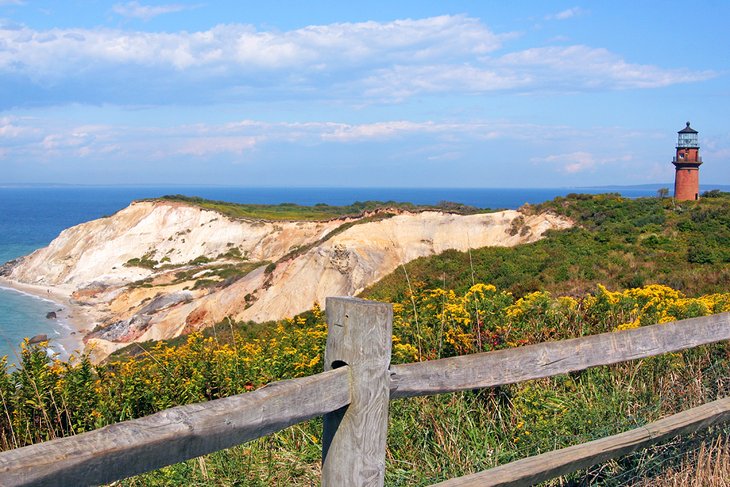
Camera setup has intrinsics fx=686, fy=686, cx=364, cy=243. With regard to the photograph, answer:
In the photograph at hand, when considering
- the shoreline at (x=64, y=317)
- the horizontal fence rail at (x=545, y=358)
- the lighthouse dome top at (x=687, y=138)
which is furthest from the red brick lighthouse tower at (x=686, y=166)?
the horizontal fence rail at (x=545, y=358)

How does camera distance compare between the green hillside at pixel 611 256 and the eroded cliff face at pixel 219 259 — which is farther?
the eroded cliff face at pixel 219 259

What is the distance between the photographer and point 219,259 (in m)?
58.3

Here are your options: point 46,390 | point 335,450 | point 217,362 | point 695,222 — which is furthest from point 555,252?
point 335,450

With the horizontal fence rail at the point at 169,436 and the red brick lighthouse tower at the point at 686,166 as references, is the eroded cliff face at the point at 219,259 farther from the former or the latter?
the red brick lighthouse tower at the point at 686,166

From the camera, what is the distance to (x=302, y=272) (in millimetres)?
34375

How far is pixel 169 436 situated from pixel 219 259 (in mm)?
57116

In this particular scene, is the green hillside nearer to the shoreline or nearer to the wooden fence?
the wooden fence

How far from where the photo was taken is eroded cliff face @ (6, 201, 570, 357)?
3347cm

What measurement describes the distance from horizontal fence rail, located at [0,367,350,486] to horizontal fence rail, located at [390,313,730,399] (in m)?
0.50

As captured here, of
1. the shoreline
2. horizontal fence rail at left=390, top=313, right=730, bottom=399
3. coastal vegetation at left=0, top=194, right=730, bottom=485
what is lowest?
the shoreline

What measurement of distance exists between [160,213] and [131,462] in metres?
68.7

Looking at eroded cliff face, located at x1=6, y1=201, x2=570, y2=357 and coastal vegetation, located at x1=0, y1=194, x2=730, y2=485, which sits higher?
coastal vegetation, located at x1=0, y1=194, x2=730, y2=485

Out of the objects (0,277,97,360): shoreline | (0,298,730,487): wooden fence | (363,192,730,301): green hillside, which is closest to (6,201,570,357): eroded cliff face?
(0,277,97,360): shoreline

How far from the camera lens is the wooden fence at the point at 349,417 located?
229 cm
